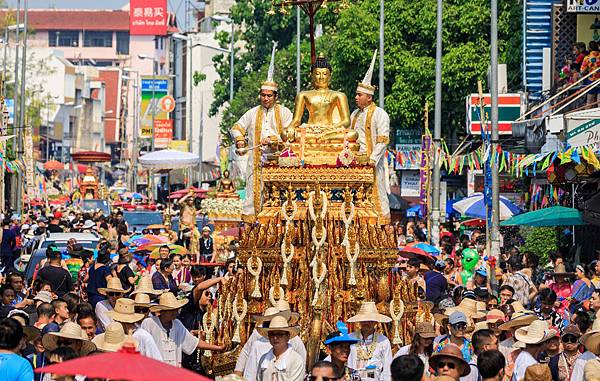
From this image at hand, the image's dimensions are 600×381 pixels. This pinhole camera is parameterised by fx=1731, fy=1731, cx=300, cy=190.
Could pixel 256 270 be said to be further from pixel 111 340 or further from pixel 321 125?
pixel 111 340

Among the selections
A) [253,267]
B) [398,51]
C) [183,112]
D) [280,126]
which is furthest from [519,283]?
[183,112]

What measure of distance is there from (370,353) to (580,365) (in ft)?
6.17

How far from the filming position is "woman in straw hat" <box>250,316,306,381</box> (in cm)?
1339

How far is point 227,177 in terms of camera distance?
42125 mm

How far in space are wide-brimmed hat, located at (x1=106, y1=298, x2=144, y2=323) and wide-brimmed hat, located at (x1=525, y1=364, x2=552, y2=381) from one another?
377 cm

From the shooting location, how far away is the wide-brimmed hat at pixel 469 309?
1655 centimetres

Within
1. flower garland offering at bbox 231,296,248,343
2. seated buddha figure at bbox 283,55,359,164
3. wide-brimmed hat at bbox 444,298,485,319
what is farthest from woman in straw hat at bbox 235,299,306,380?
seated buddha figure at bbox 283,55,359,164

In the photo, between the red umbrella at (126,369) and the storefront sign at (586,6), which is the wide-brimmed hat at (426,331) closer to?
the red umbrella at (126,369)

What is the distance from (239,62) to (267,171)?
192ft

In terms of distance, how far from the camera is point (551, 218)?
95.9ft

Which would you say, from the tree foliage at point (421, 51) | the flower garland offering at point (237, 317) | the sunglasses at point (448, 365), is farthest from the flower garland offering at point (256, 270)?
the tree foliage at point (421, 51)

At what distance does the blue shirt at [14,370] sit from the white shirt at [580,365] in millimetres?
4326

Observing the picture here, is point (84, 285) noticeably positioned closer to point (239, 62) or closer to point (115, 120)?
point (239, 62)

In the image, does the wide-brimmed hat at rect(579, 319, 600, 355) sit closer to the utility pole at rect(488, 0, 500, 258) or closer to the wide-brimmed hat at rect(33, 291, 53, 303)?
the wide-brimmed hat at rect(33, 291, 53, 303)
